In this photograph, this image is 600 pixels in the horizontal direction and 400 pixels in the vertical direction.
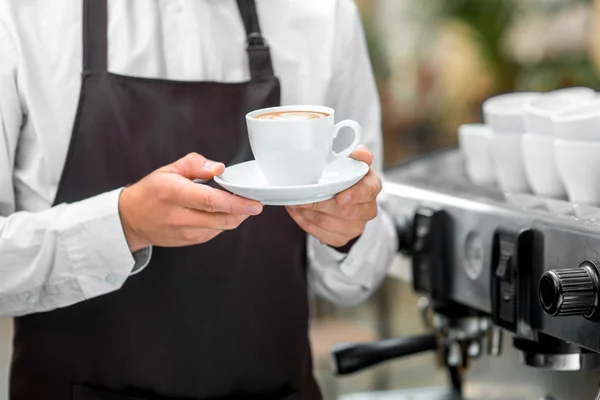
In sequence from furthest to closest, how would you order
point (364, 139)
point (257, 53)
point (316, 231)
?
point (364, 139), point (257, 53), point (316, 231)

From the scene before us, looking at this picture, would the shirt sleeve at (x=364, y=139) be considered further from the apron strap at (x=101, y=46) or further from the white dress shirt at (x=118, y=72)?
the apron strap at (x=101, y=46)

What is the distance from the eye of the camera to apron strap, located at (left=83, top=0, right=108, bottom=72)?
4.14ft

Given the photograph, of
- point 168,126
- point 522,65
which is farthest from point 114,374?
point 522,65

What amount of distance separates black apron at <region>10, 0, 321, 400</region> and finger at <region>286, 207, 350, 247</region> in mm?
176

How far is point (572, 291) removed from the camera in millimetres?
1013

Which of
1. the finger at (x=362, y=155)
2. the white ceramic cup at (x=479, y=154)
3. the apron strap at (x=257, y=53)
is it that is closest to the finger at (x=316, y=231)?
the finger at (x=362, y=155)

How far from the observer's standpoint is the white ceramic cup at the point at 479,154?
153cm

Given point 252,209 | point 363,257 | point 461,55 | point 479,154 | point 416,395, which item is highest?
point 252,209

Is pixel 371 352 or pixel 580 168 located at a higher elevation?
pixel 580 168

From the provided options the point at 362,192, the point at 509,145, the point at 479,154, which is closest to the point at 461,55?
the point at 479,154

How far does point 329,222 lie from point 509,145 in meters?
0.47

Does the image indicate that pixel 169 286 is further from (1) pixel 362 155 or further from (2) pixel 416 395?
(2) pixel 416 395

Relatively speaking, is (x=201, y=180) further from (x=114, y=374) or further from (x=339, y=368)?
(x=339, y=368)

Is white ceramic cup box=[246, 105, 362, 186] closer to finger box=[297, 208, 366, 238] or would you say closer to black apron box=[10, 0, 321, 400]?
finger box=[297, 208, 366, 238]
